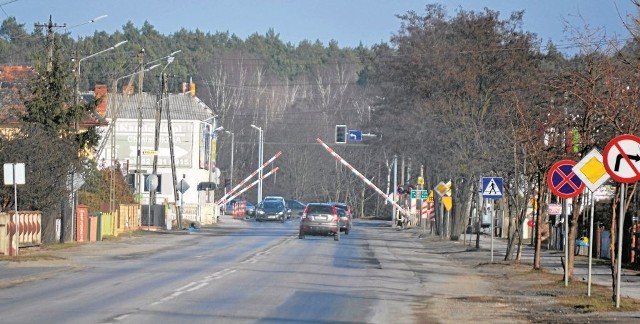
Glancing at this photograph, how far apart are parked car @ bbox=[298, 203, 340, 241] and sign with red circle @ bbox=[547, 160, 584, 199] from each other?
98.4ft

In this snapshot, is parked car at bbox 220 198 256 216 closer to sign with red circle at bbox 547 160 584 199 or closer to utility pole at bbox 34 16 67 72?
utility pole at bbox 34 16 67 72

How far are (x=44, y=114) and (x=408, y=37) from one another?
23.5 meters

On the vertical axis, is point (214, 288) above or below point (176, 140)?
below

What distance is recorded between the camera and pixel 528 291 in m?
25.7

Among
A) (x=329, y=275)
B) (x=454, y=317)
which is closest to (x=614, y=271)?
(x=454, y=317)

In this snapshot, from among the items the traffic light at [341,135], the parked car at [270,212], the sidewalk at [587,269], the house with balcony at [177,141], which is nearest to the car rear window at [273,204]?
the parked car at [270,212]

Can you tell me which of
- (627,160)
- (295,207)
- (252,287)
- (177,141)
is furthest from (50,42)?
(295,207)

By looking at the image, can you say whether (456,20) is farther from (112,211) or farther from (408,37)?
(112,211)

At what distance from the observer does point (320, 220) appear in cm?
5494

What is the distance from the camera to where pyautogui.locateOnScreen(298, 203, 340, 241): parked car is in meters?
54.9

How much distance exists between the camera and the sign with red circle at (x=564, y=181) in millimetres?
25000

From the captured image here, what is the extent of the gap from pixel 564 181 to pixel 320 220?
30.3 metres

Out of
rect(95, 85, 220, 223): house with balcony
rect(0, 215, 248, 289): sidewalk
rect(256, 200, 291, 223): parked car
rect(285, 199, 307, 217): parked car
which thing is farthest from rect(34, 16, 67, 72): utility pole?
rect(285, 199, 307, 217): parked car

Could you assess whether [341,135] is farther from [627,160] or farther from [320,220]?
[627,160]
